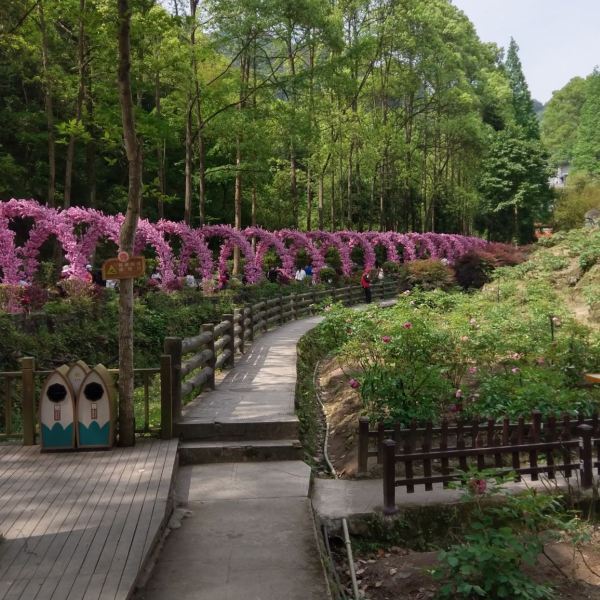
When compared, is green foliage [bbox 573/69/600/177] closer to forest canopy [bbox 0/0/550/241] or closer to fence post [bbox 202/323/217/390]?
forest canopy [bbox 0/0/550/241]

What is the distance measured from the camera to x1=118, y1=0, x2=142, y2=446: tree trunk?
262 inches

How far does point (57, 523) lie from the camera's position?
4867 millimetres

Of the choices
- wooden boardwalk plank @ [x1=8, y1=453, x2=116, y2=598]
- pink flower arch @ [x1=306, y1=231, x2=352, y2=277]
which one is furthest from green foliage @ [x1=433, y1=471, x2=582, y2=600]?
pink flower arch @ [x1=306, y1=231, x2=352, y2=277]

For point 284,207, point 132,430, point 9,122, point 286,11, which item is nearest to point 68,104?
point 9,122

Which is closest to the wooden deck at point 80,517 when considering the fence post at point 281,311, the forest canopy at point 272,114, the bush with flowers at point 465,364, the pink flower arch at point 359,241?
the bush with flowers at point 465,364

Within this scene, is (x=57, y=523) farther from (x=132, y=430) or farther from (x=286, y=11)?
(x=286, y=11)

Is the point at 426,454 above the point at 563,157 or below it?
below

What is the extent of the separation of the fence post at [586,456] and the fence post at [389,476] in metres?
1.94

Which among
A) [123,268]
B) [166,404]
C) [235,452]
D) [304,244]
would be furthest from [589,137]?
[123,268]

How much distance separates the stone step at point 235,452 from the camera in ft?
22.7

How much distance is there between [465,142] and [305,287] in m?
28.2

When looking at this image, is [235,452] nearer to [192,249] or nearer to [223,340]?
[223,340]

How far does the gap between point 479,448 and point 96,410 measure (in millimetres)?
3873

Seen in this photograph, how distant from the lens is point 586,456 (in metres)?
6.27
